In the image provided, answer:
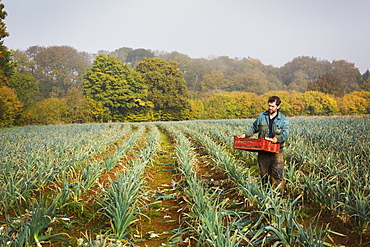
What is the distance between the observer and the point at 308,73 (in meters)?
69.1

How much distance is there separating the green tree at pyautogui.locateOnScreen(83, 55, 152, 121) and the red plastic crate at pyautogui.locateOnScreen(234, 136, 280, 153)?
32322mm

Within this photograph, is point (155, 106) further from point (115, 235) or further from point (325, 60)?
point (325, 60)

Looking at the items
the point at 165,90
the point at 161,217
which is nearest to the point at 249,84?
the point at 165,90

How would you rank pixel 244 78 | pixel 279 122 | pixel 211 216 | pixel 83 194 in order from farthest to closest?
1. pixel 244 78
2. pixel 83 194
3. pixel 279 122
4. pixel 211 216

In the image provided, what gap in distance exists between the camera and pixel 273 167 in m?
3.59

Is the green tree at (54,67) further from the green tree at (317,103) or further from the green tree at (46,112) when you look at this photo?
the green tree at (317,103)

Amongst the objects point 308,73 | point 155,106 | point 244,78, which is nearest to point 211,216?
point 155,106

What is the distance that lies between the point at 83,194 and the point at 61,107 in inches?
1114

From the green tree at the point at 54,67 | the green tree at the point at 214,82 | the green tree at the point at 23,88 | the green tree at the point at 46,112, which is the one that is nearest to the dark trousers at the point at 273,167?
the green tree at the point at 46,112

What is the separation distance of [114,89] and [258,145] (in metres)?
35.4

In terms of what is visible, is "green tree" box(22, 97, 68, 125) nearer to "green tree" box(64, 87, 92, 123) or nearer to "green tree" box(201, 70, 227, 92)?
"green tree" box(64, 87, 92, 123)

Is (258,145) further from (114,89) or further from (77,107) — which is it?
(114,89)

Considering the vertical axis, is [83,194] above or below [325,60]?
below

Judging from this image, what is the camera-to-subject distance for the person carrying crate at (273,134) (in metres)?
3.43
